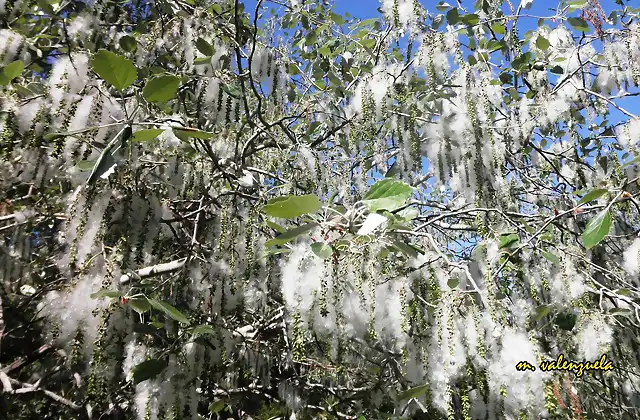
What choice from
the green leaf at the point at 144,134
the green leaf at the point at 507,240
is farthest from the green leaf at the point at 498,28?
the green leaf at the point at 144,134

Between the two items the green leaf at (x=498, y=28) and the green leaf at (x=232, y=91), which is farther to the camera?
the green leaf at (x=498, y=28)

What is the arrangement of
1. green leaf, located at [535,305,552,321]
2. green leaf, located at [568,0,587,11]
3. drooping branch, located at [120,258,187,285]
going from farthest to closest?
green leaf, located at [568,0,587,11], green leaf, located at [535,305,552,321], drooping branch, located at [120,258,187,285]

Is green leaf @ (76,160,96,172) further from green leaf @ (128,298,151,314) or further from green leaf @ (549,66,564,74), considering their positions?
green leaf @ (549,66,564,74)

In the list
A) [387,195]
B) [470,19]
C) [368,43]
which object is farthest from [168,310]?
[368,43]

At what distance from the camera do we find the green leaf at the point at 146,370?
57.2 inches

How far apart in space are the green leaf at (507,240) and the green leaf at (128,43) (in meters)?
1.98

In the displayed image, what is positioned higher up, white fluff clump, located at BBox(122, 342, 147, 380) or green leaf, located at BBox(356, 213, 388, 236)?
green leaf, located at BBox(356, 213, 388, 236)

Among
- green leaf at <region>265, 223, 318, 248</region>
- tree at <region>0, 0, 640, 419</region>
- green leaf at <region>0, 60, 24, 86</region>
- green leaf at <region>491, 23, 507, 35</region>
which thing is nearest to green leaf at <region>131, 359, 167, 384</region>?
tree at <region>0, 0, 640, 419</region>

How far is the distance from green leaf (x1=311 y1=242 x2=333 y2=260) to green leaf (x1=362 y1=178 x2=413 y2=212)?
0.19m

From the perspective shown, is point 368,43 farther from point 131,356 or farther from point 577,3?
point 131,356

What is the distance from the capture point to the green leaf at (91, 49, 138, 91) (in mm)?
1113

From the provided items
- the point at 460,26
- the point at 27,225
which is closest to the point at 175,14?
the point at 27,225

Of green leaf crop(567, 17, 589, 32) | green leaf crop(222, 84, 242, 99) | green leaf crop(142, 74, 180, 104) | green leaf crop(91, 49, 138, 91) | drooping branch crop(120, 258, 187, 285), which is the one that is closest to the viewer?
green leaf crop(91, 49, 138, 91)
